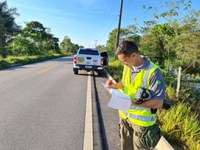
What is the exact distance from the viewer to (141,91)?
2.15m

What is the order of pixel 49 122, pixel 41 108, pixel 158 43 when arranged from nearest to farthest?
pixel 49 122 → pixel 41 108 → pixel 158 43

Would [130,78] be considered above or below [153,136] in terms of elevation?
above

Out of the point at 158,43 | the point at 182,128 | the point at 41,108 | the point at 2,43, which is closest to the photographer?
the point at 182,128

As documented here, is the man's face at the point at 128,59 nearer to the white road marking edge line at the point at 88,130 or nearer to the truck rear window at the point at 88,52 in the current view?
the white road marking edge line at the point at 88,130

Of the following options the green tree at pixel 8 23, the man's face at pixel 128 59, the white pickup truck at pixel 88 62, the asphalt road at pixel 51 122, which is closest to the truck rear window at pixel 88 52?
the white pickup truck at pixel 88 62

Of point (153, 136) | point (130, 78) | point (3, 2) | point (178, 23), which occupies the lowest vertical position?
point (153, 136)

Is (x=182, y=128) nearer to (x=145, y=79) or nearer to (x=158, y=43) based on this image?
(x=145, y=79)

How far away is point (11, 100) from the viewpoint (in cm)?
718

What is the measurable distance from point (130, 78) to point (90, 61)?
475 inches

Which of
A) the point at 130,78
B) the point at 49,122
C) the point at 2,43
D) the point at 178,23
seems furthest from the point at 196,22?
the point at 2,43

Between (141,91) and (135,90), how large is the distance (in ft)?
0.33

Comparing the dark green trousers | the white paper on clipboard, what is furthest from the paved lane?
the white paper on clipboard

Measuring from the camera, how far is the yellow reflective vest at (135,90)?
2254 millimetres

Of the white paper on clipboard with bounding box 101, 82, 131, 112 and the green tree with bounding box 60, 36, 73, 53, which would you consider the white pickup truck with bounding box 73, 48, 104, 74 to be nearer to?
the white paper on clipboard with bounding box 101, 82, 131, 112
